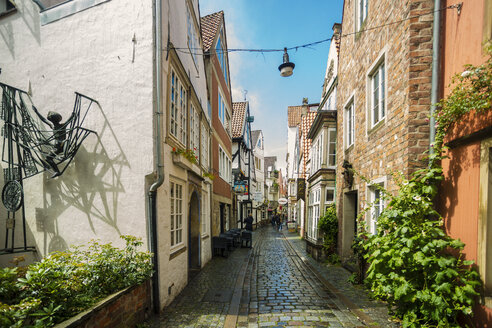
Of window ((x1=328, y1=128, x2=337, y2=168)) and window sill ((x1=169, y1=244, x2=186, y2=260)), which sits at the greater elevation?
window ((x1=328, y1=128, x2=337, y2=168))

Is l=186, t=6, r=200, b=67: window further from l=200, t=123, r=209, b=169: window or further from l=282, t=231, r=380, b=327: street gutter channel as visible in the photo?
l=282, t=231, r=380, b=327: street gutter channel

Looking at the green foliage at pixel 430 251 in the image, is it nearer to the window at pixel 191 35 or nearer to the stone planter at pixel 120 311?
the stone planter at pixel 120 311

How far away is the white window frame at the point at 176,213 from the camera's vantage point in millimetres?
6380

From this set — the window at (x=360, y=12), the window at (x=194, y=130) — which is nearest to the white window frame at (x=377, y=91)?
the window at (x=360, y=12)

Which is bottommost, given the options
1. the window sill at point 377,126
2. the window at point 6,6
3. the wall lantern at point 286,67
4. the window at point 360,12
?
the window sill at point 377,126

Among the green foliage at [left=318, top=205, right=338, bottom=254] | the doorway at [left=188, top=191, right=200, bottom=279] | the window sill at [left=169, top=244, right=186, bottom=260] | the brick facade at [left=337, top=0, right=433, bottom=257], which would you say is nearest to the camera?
the brick facade at [left=337, top=0, right=433, bottom=257]

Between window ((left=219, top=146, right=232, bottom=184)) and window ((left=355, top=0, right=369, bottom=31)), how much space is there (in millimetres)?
8022

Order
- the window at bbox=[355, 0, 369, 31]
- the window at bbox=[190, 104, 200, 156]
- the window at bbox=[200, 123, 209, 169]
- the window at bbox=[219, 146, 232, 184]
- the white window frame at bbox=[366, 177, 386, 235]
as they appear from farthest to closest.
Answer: the window at bbox=[219, 146, 232, 184] < the window at bbox=[200, 123, 209, 169] < the window at bbox=[190, 104, 200, 156] < the window at bbox=[355, 0, 369, 31] < the white window frame at bbox=[366, 177, 386, 235]

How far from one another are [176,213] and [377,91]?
542 cm

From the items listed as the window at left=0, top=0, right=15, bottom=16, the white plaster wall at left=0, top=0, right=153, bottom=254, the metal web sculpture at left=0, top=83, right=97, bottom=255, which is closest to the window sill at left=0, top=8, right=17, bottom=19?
the window at left=0, top=0, right=15, bottom=16

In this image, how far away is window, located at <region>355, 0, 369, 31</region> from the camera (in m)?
7.54

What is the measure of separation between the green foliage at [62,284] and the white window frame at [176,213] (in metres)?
1.52

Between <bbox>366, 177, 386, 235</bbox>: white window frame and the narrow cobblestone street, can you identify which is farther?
<bbox>366, 177, 386, 235</bbox>: white window frame

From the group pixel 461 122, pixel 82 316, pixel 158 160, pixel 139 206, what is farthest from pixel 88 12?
pixel 461 122
